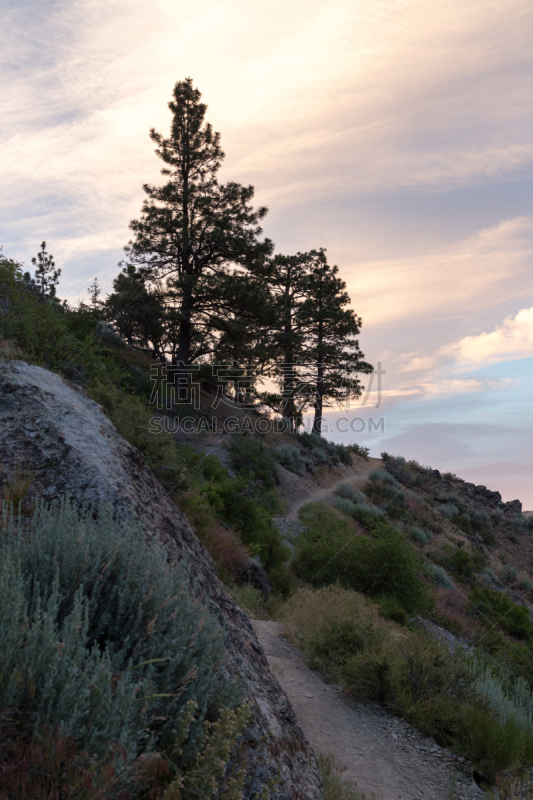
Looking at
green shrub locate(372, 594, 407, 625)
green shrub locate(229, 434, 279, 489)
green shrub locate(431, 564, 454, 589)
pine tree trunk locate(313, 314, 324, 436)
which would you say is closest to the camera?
green shrub locate(372, 594, 407, 625)

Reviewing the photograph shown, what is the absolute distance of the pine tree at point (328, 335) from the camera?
33250 millimetres

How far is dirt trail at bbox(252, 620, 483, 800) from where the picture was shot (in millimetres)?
4316

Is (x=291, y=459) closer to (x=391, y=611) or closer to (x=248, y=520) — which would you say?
(x=248, y=520)

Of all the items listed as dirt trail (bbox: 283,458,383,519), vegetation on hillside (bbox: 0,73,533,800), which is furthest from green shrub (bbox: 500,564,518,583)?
dirt trail (bbox: 283,458,383,519)

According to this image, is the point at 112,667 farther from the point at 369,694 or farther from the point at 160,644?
the point at 369,694

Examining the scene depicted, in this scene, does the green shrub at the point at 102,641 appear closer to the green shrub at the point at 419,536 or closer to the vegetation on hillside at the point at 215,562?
the vegetation on hillside at the point at 215,562

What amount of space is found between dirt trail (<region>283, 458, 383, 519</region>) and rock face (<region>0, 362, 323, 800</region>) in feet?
45.8

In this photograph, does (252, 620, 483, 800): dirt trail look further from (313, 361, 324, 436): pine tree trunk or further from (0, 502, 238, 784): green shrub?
(313, 361, 324, 436): pine tree trunk

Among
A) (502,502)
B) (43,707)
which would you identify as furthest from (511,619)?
(502,502)

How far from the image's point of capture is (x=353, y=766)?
457 centimetres

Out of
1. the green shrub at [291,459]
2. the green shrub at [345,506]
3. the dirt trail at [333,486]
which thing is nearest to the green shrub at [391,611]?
the dirt trail at [333,486]

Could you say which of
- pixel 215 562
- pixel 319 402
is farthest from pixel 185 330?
pixel 215 562

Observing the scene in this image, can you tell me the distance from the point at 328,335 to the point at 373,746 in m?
30.8

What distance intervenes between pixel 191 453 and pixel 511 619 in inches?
450
